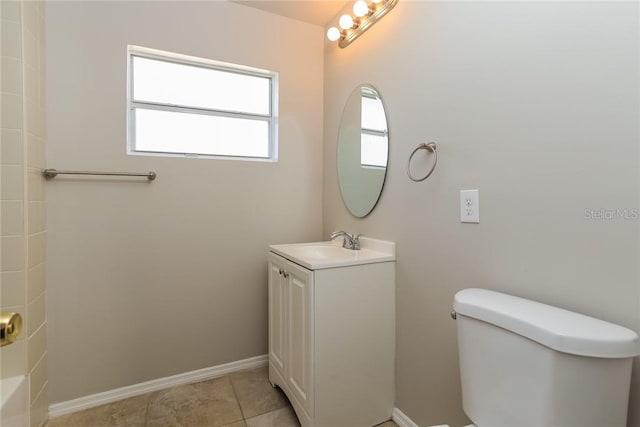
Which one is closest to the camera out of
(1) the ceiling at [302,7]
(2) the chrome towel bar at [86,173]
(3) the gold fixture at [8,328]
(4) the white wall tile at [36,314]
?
(3) the gold fixture at [8,328]

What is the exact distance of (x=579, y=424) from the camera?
0.69 meters

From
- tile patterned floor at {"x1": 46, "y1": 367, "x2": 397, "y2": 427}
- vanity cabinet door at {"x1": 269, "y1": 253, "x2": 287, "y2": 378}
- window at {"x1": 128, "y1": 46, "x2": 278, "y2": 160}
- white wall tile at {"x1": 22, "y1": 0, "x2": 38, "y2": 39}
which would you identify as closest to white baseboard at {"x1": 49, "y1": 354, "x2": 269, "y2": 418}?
tile patterned floor at {"x1": 46, "y1": 367, "x2": 397, "y2": 427}

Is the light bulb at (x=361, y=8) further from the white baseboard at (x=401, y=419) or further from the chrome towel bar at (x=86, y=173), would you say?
the white baseboard at (x=401, y=419)

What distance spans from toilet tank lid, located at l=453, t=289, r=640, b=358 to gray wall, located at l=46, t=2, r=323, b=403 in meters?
1.37

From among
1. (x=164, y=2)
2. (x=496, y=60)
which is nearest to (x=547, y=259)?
(x=496, y=60)

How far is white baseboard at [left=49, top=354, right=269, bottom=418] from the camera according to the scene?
1.54m

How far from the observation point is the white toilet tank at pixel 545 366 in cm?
67

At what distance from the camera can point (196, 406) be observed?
1.59m

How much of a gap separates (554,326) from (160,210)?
1806mm

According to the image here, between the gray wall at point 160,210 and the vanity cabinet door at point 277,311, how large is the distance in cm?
27

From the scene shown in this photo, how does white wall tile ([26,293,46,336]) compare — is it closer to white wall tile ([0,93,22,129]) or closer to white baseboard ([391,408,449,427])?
white wall tile ([0,93,22,129])

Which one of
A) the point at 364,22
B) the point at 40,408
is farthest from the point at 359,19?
the point at 40,408

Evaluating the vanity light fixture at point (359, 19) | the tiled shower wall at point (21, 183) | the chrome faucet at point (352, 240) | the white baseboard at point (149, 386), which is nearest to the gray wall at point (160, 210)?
the white baseboard at point (149, 386)

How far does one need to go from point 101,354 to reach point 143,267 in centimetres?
50
